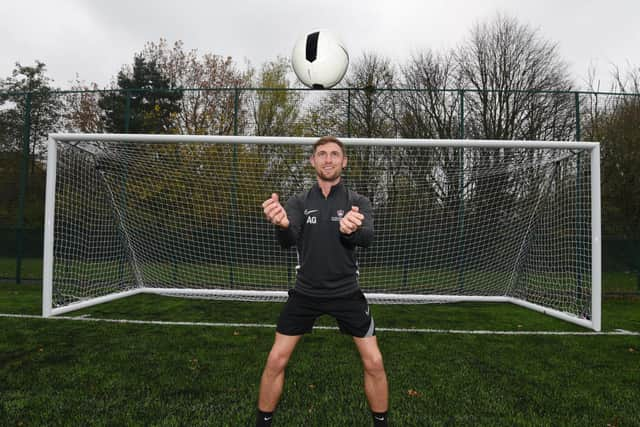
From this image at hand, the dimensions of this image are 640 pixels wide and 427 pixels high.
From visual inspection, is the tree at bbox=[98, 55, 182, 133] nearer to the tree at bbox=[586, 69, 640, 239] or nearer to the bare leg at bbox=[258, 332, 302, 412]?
the bare leg at bbox=[258, 332, 302, 412]

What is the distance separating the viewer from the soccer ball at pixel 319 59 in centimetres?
432

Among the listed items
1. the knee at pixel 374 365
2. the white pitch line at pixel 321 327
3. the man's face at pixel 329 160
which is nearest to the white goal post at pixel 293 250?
the white pitch line at pixel 321 327

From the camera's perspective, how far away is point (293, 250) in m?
6.61

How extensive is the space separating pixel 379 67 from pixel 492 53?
172 inches

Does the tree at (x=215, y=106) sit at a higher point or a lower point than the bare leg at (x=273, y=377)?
higher

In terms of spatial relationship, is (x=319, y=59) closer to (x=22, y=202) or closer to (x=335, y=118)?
(x=335, y=118)

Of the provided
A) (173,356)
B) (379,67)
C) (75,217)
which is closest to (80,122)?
(75,217)

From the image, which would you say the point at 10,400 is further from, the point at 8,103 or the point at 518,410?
the point at 8,103

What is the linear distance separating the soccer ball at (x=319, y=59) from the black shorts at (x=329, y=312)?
3037 millimetres

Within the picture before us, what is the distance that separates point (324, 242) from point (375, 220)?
411 centimetres

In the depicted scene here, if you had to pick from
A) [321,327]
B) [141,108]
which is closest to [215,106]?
[141,108]

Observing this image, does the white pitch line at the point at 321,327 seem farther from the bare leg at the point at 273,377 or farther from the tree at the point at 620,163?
the tree at the point at 620,163

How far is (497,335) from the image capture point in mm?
4406

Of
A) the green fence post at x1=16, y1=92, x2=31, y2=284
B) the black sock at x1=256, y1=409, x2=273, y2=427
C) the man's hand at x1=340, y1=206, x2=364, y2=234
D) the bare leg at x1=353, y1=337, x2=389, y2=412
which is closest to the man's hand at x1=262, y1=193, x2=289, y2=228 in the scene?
the man's hand at x1=340, y1=206, x2=364, y2=234
